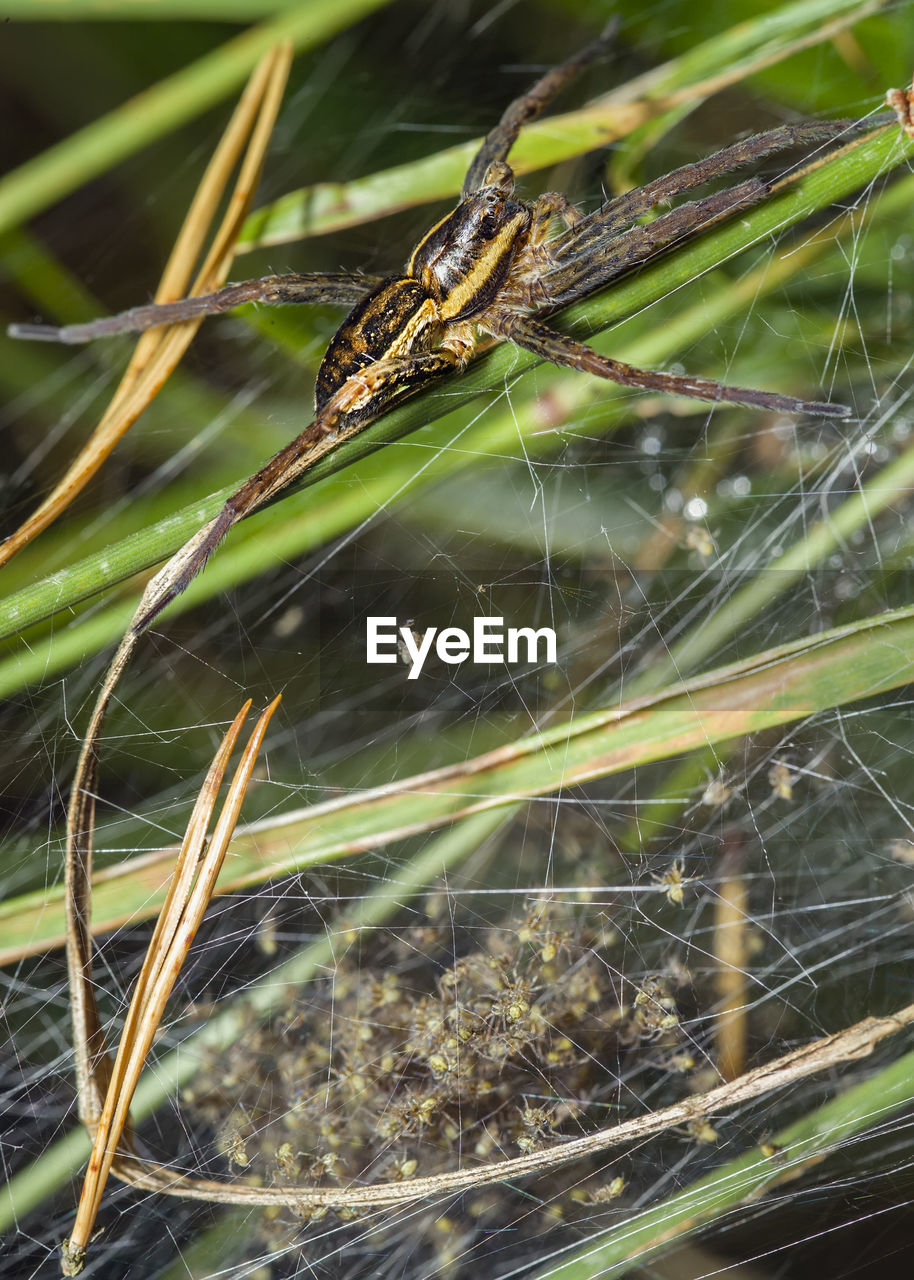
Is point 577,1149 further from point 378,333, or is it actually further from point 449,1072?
point 378,333

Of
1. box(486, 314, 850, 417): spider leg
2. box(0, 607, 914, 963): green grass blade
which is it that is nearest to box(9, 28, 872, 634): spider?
box(486, 314, 850, 417): spider leg

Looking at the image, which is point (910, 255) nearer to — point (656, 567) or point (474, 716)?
point (656, 567)

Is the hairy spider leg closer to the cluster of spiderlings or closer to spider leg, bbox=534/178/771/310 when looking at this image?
spider leg, bbox=534/178/771/310

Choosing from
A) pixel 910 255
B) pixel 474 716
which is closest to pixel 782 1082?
pixel 474 716

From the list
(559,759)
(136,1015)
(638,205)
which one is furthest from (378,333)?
(136,1015)

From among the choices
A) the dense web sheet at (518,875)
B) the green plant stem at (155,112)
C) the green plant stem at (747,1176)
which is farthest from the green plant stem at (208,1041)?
the green plant stem at (155,112)
